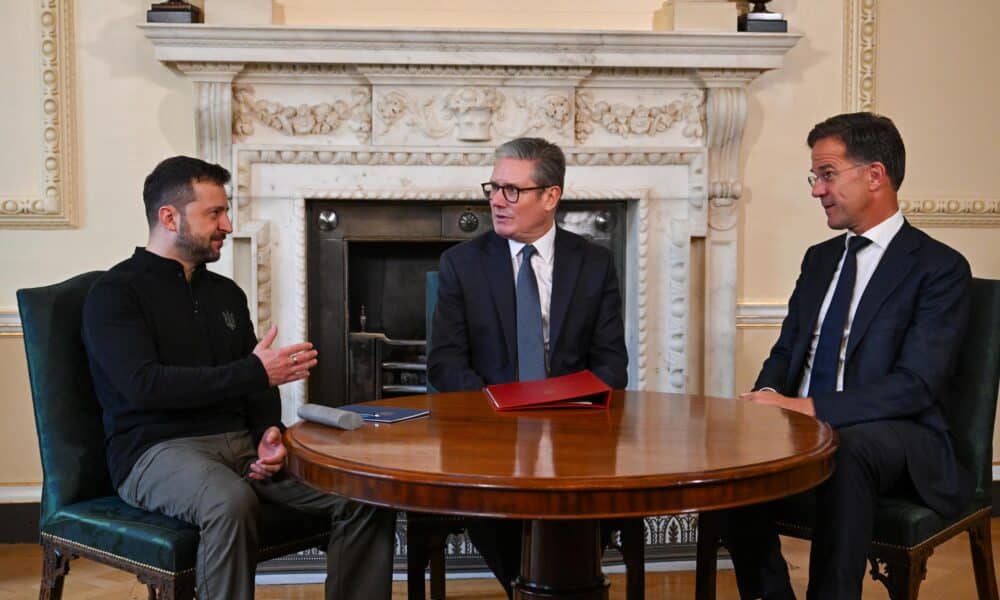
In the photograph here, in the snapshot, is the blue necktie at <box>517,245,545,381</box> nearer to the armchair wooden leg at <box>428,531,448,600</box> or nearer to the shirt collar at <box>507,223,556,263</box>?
the shirt collar at <box>507,223,556,263</box>

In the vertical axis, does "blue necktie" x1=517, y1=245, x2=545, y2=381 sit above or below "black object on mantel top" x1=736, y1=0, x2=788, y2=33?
below

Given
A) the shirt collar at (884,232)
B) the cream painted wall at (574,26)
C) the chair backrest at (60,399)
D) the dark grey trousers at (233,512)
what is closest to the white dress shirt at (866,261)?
the shirt collar at (884,232)

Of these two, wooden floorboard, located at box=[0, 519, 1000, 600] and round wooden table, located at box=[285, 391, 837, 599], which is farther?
wooden floorboard, located at box=[0, 519, 1000, 600]

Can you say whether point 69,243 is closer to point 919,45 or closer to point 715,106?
point 715,106

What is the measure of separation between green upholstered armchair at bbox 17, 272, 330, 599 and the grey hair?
104 cm

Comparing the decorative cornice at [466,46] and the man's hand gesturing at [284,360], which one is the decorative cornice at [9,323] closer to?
the decorative cornice at [466,46]

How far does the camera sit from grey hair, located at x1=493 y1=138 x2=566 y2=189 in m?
2.84

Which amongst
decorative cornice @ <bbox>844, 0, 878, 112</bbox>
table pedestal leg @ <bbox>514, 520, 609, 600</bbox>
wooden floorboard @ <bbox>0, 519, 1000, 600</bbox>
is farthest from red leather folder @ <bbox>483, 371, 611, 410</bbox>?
decorative cornice @ <bbox>844, 0, 878, 112</bbox>

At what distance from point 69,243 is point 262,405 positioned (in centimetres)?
152

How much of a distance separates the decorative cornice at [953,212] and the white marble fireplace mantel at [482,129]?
701 millimetres

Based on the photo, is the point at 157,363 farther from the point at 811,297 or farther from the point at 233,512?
the point at 811,297

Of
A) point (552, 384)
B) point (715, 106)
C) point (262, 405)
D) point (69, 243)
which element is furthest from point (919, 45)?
point (69, 243)

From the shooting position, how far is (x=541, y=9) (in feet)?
12.8

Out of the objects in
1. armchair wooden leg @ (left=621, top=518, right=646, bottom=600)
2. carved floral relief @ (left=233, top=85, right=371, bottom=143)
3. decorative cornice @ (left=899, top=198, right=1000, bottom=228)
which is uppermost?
carved floral relief @ (left=233, top=85, right=371, bottom=143)
